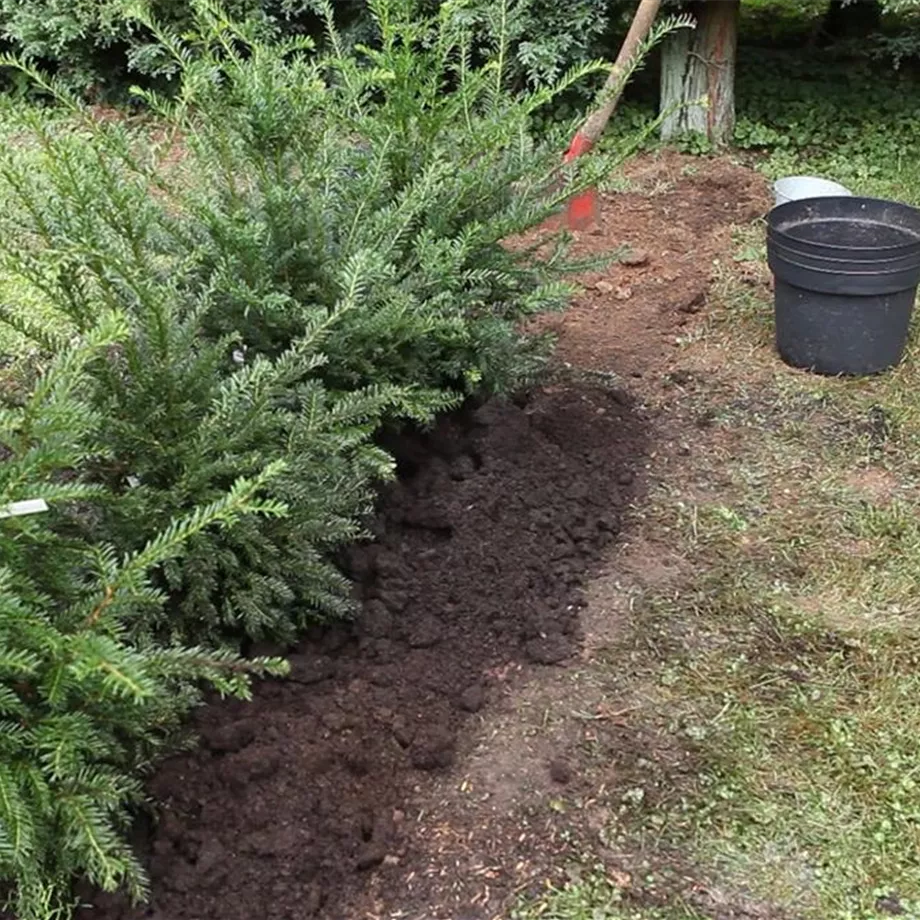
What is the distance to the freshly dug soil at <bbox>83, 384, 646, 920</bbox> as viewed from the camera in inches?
74.4

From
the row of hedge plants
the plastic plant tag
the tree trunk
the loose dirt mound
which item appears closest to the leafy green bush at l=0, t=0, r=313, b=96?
the tree trunk

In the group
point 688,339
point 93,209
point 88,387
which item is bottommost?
point 688,339

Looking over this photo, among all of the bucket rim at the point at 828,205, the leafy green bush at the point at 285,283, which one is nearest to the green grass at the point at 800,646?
the bucket rim at the point at 828,205

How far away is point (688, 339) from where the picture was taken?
151 inches

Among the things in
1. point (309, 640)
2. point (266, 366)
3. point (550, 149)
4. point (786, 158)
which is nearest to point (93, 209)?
point (266, 366)

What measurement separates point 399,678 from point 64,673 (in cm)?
83

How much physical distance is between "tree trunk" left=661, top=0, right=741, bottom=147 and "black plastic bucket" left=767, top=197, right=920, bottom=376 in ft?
6.66

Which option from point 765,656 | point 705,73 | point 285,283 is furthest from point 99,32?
point 765,656

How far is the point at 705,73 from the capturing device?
5527mm

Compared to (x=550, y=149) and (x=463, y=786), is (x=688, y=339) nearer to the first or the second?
(x=550, y=149)

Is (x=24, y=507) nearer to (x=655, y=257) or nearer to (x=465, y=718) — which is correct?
(x=465, y=718)

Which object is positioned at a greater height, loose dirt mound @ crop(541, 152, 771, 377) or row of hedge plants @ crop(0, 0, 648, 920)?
row of hedge plants @ crop(0, 0, 648, 920)

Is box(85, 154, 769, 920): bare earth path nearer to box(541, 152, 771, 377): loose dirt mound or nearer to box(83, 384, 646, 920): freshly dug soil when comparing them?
box(83, 384, 646, 920): freshly dug soil

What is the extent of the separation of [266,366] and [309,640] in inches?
25.3
